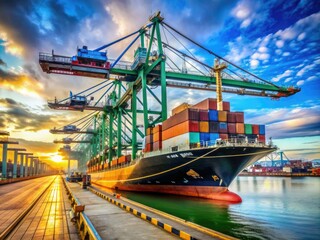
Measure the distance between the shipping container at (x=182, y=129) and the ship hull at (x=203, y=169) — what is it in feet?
8.65

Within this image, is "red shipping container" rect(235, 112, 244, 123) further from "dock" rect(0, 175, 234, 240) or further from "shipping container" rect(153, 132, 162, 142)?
"dock" rect(0, 175, 234, 240)

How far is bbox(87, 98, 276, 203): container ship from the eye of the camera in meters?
21.6

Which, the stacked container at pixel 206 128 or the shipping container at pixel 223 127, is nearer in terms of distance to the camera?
the stacked container at pixel 206 128

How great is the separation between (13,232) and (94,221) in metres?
3.18

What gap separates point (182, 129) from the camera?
2447cm

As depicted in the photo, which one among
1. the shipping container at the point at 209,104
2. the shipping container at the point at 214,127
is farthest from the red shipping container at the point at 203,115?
the shipping container at the point at 209,104

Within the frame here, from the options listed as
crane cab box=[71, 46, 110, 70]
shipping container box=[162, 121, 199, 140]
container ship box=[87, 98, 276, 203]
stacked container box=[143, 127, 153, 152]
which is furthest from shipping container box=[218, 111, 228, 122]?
crane cab box=[71, 46, 110, 70]

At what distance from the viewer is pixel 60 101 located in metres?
47.2

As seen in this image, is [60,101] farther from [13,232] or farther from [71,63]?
[13,232]

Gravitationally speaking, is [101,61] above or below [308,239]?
above

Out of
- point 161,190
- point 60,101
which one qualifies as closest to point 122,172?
point 161,190

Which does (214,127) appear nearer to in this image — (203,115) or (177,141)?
(203,115)

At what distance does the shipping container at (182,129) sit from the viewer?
924 inches

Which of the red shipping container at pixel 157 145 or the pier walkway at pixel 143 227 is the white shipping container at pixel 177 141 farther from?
the pier walkway at pixel 143 227
